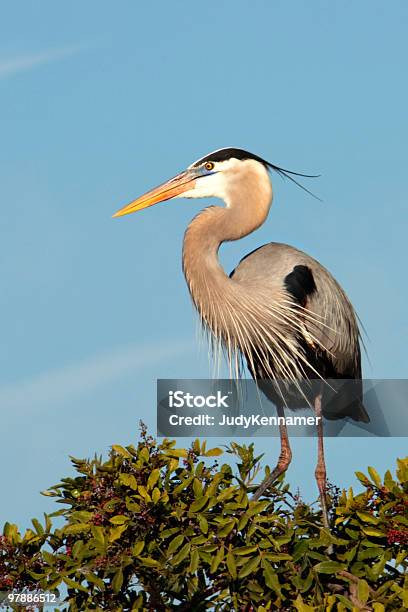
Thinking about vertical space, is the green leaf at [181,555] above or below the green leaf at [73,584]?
above

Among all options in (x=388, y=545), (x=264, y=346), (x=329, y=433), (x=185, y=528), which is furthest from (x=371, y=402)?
(x=185, y=528)

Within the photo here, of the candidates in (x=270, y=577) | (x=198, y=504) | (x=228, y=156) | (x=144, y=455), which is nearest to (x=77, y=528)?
(x=144, y=455)

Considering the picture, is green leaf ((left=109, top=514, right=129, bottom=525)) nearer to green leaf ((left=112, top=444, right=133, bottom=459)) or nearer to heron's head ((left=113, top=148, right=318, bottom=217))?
green leaf ((left=112, top=444, right=133, bottom=459))

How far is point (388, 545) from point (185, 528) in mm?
1614

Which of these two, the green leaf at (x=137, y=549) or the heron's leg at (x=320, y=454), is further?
the heron's leg at (x=320, y=454)

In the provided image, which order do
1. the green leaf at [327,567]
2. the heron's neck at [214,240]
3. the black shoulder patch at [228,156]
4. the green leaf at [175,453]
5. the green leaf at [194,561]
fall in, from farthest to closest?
the black shoulder patch at [228,156], the heron's neck at [214,240], the green leaf at [175,453], the green leaf at [327,567], the green leaf at [194,561]

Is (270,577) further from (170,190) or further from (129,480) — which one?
(170,190)

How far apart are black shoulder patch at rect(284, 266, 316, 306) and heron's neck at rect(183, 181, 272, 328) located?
586mm

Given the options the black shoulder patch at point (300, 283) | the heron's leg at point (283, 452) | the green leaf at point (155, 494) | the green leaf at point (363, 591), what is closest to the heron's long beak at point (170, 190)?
the black shoulder patch at point (300, 283)

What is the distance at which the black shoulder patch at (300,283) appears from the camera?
10.9m

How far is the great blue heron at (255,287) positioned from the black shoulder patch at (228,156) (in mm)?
10

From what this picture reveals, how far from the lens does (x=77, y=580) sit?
806 cm

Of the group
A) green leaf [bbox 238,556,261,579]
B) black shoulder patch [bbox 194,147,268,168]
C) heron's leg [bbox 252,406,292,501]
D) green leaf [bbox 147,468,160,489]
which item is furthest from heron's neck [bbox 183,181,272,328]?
green leaf [bbox 238,556,261,579]

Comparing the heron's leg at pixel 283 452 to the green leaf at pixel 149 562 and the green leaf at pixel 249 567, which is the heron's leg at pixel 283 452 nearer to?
the green leaf at pixel 249 567
